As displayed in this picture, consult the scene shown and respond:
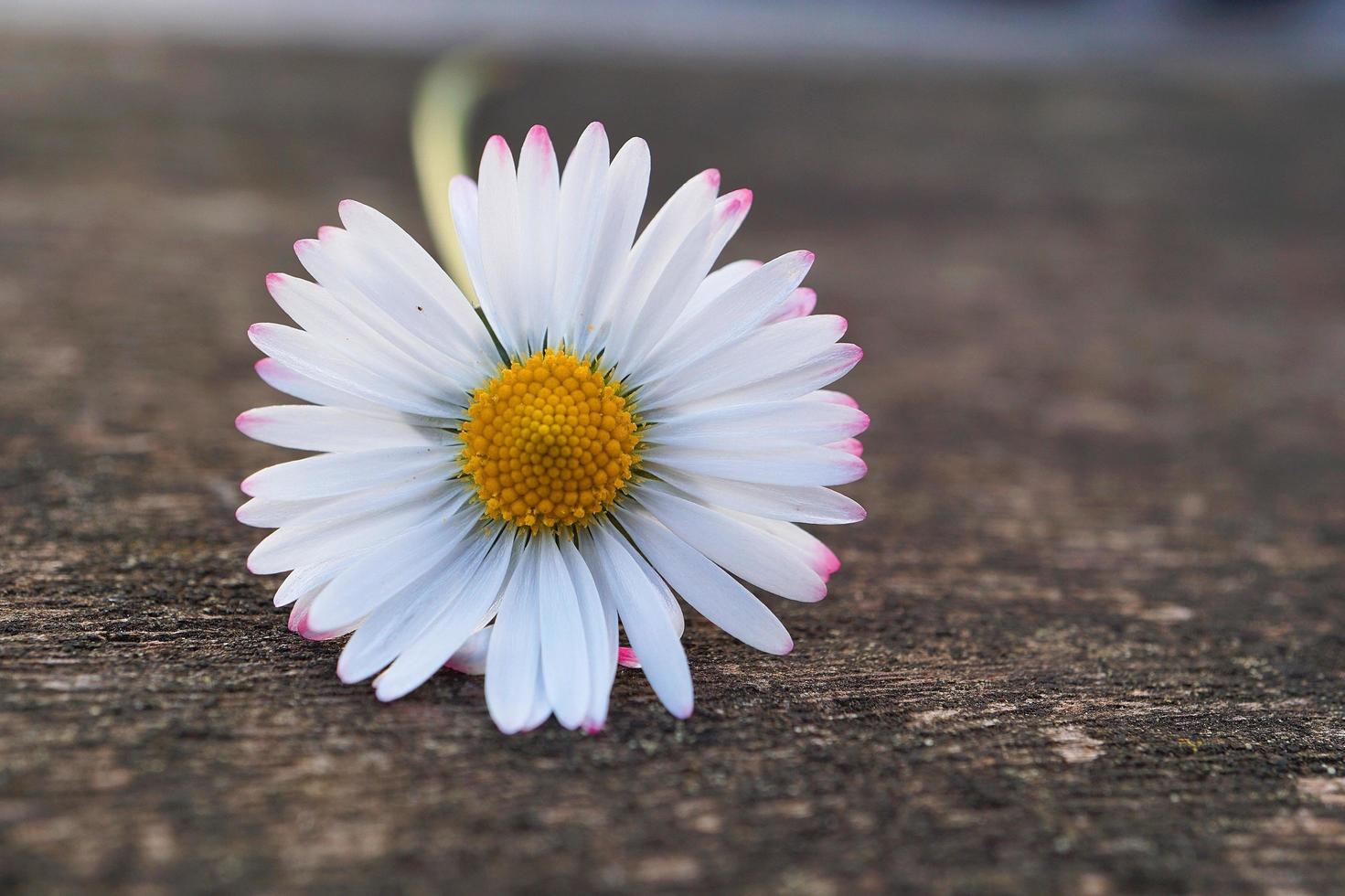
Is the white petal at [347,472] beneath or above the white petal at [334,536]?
above

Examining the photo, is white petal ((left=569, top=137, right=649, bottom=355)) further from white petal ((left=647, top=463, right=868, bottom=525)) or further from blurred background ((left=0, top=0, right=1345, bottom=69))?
blurred background ((left=0, top=0, right=1345, bottom=69))

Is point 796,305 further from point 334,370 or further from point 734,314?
point 334,370

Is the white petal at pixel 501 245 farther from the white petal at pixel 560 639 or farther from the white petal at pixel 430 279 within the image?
the white petal at pixel 560 639

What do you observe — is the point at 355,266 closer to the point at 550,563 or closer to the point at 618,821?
the point at 550,563

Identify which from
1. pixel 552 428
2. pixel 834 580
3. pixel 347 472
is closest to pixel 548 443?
pixel 552 428

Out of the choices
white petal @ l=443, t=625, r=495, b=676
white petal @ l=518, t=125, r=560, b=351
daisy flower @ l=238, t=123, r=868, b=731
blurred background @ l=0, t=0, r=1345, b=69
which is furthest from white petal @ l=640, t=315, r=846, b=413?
blurred background @ l=0, t=0, r=1345, b=69

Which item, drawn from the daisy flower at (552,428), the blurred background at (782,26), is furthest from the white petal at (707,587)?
the blurred background at (782,26)
